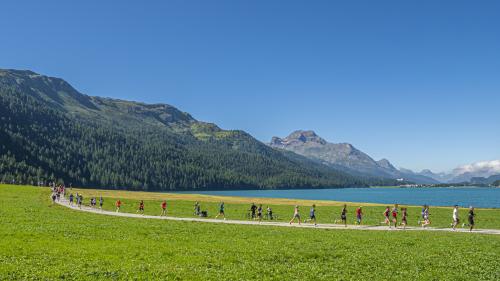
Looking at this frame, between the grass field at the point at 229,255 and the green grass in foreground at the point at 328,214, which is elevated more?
the grass field at the point at 229,255

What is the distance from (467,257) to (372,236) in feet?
39.1

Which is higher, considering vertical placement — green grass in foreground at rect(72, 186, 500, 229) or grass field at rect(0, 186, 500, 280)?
grass field at rect(0, 186, 500, 280)

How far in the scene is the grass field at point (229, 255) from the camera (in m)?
22.7

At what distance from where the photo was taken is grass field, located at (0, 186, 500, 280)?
74.5 feet

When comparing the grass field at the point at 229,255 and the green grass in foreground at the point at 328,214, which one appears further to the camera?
the green grass in foreground at the point at 328,214

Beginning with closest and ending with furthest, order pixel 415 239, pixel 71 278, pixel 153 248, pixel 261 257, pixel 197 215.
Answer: pixel 71 278, pixel 261 257, pixel 153 248, pixel 415 239, pixel 197 215

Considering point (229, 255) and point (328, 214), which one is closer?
point (229, 255)

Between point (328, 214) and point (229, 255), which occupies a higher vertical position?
point (229, 255)

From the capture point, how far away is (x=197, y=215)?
216ft

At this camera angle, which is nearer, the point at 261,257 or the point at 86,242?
the point at 261,257

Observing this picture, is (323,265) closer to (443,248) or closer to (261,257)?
(261,257)

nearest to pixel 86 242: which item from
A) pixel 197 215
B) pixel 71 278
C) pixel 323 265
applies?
pixel 71 278

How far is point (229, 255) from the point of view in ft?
92.9

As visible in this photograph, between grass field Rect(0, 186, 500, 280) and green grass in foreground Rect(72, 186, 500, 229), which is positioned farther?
green grass in foreground Rect(72, 186, 500, 229)
